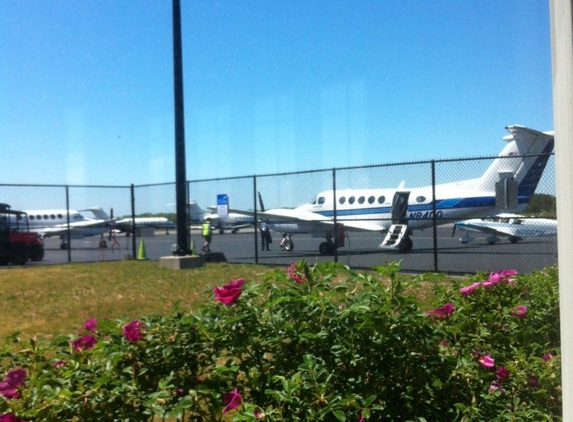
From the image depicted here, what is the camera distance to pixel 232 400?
2564mm

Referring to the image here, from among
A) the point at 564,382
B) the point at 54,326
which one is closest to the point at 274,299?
the point at 564,382

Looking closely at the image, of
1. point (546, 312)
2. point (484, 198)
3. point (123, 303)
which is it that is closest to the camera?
point (546, 312)

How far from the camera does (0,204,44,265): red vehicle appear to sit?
45.2 ft

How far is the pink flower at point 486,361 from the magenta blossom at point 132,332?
4.96 feet

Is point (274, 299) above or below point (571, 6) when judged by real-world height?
below

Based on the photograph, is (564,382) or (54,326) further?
(54,326)

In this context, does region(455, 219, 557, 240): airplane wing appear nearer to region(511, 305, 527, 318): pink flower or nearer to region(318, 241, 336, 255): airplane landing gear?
region(318, 241, 336, 255): airplane landing gear

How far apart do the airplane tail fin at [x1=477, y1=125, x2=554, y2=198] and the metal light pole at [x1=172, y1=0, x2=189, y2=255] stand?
10.9ft

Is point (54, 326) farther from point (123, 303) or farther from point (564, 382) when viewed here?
point (564, 382)

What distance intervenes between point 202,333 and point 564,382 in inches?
54.1

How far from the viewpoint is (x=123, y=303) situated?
312 inches

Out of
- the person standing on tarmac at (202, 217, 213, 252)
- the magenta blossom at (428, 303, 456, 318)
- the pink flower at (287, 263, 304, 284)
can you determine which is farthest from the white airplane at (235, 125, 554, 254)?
the pink flower at (287, 263, 304, 284)

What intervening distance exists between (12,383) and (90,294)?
6.24 m

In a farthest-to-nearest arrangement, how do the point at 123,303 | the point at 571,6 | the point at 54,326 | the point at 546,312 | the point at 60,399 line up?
the point at 123,303 → the point at 54,326 → the point at 546,312 → the point at 60,399 → the point at 571,6
